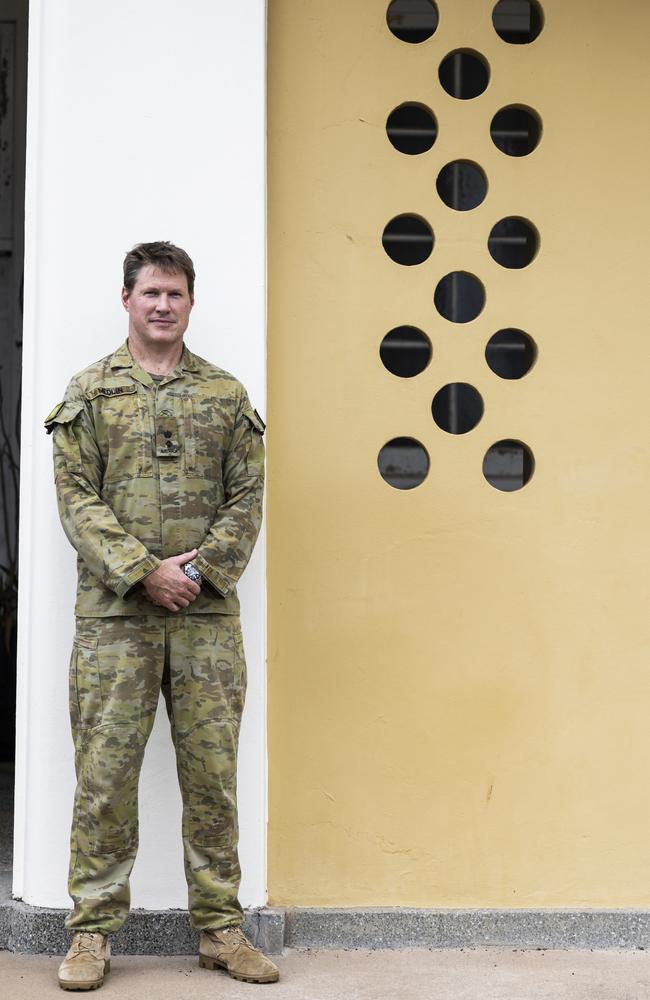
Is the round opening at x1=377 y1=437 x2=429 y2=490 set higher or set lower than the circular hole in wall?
lower

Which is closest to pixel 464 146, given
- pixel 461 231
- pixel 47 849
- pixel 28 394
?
pixel 461 231

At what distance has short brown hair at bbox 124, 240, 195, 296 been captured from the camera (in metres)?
3.53

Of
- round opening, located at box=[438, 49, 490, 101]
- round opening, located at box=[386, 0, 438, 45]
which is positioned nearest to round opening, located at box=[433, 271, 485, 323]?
round opening, located at box=[438, 49, 490, 101]

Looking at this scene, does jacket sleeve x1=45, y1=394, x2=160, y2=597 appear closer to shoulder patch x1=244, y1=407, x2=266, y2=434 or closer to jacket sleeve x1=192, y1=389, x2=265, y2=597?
jacket sleeve x1=192, y1=389, x2=265, y2=597

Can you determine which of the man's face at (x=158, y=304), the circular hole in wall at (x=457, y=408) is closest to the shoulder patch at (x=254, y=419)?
the man's face at (x=158, y=304)

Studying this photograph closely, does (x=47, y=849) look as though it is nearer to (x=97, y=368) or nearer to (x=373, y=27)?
(x=97, y=368)

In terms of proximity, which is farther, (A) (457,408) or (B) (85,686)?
(A) (457,408)

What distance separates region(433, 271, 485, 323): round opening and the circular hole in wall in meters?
0.24

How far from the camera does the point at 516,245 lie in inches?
164

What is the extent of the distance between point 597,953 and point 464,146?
2.68 metres

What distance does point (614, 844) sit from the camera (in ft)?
13.1

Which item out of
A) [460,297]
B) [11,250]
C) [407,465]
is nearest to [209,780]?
[407,465]

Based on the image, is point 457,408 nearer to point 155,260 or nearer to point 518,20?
point 155,260

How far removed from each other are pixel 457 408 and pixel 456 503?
324 millimetres
